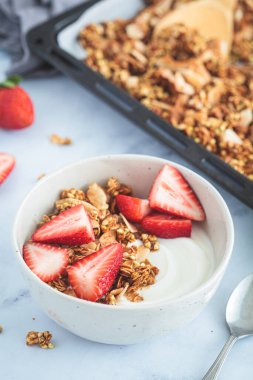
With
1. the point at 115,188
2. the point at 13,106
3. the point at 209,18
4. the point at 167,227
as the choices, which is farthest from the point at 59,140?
the point at 209,18

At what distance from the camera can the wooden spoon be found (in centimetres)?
135

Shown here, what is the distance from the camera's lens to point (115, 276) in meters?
0.78

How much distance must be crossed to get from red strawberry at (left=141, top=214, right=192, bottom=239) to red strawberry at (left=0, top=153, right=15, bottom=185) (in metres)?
0.31

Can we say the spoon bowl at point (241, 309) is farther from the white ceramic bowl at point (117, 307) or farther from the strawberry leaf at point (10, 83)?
the strawberry leaf at point (10, 83)

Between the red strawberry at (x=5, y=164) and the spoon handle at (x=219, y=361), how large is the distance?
1.60ft

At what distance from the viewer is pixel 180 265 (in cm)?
82

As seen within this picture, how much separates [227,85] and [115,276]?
57 cm

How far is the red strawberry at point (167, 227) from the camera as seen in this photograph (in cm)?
86

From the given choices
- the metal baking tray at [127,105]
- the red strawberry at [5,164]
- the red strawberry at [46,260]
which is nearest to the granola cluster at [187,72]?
the metal baking tray at [127,105]

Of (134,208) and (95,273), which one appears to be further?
(134,208)

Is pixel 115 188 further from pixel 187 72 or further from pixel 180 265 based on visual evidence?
pixel 187 72

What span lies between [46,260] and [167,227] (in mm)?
184

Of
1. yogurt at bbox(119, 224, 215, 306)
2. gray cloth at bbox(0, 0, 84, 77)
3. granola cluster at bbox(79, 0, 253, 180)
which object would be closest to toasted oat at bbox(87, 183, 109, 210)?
yogurt at bbox(119, 224, 215, 306)

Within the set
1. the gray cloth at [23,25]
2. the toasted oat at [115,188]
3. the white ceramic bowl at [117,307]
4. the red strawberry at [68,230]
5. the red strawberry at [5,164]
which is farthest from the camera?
the gray cloth at [23,25]
